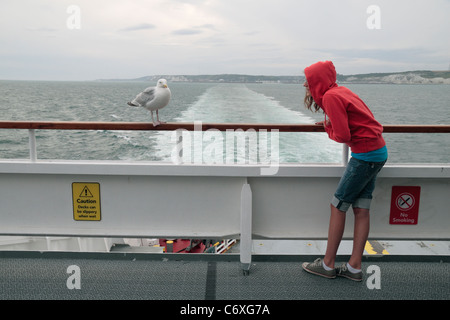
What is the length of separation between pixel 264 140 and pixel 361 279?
19.0ft

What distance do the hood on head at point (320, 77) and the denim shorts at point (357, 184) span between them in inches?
14.0

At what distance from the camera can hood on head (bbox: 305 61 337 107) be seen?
1804 mm

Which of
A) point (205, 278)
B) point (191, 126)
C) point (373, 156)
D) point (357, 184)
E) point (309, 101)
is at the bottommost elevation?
point (205, 278)

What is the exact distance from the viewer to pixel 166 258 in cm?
228

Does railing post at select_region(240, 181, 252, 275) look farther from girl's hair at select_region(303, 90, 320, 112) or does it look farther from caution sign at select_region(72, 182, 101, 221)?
caution sign at select_region(72, 182, 101, 221)

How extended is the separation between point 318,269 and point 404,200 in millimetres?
678

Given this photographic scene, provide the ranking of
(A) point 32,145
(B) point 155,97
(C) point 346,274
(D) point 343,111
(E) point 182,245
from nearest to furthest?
(D) point 343,111 → (C) point 346,274 → (B) point 155,97 → (A) point 32,145 → (E) point 182,245

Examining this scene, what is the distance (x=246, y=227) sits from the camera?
216cm

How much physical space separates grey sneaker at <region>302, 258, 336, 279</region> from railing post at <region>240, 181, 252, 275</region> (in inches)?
12.1

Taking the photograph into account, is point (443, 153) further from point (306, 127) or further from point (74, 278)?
point (74, 278)

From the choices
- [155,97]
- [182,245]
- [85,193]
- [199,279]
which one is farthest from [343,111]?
[182,245]

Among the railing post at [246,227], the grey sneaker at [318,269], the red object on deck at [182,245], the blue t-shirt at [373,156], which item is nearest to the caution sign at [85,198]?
the railing post at [246,227]

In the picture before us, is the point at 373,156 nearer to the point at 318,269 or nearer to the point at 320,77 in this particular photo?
the point at 320,77

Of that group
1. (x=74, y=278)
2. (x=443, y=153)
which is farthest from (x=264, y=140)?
(x=74, y=278)
